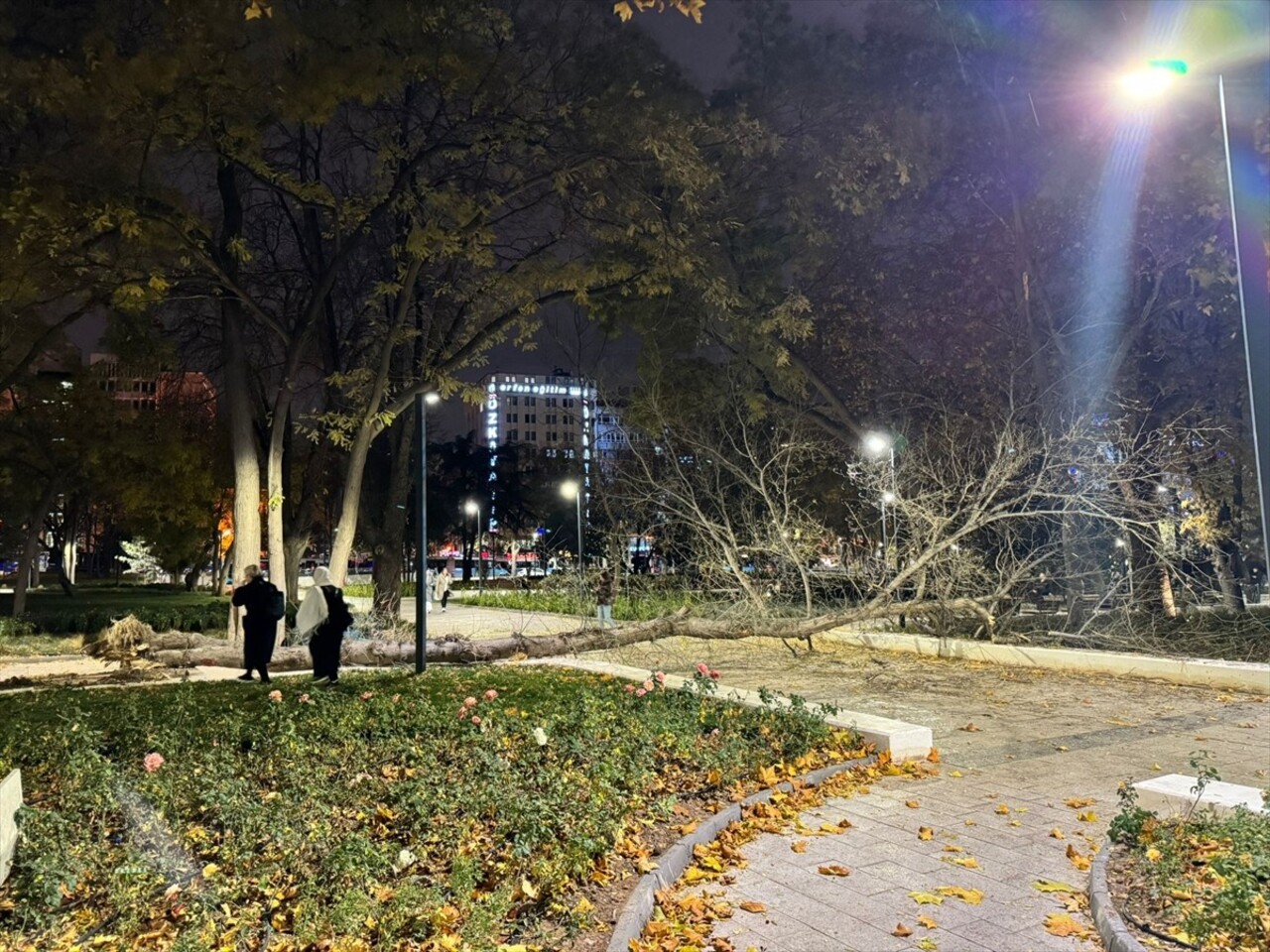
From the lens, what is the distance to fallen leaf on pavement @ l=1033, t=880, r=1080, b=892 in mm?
4711

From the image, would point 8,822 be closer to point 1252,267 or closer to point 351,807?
point 351,807

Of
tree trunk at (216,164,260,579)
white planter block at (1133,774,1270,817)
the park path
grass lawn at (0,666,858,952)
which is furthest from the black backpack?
white planter block at (1133,774,1270,817)

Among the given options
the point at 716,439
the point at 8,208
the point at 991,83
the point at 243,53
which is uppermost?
the point at 991,83

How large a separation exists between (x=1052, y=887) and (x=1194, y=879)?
639mm

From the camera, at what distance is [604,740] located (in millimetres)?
6648

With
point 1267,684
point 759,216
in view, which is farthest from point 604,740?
point 759,216

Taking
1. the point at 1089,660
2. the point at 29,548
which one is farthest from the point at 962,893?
the point at 29,548

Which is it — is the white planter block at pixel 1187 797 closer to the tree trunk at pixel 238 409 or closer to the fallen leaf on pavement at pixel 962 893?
the fallen leaf on pavement at pixel 962 893

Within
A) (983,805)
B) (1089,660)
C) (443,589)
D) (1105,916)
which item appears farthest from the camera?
(443,589)

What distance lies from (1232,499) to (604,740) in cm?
2080

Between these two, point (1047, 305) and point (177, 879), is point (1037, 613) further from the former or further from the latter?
point (177, 879)

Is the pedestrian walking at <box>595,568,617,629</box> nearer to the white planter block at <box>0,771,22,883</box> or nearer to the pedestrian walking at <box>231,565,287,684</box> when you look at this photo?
the pedestrian walking at <box>231,565,287,684</box>

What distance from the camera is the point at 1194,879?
4461 mm

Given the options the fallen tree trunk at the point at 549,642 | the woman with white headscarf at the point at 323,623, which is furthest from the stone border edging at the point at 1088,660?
the woman with white headscarf at the point at 323,623
